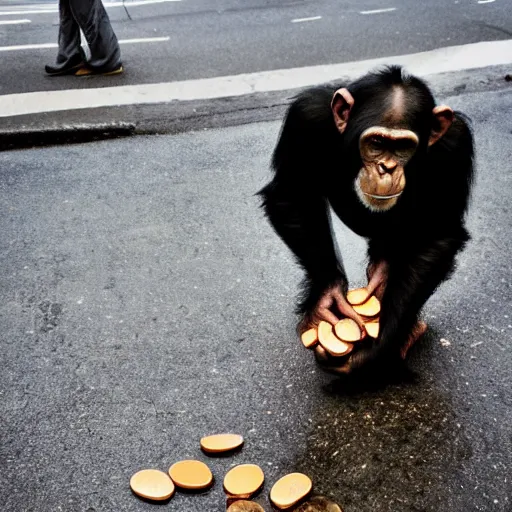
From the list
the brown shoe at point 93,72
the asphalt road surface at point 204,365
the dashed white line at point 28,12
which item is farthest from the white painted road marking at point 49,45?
the asphalt road surface at point 204,365

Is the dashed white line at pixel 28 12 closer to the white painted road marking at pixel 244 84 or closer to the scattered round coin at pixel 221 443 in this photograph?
the white painted road marking at pixel 244 84

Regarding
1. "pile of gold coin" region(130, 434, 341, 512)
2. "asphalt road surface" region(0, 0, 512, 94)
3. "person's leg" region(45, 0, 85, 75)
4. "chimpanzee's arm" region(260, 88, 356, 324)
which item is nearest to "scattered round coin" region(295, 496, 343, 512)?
"pile of gold coin" region(130, 434, 341, 512)

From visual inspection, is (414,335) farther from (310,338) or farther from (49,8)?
(49,8)

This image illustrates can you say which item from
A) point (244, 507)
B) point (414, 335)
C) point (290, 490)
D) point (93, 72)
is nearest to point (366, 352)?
point (414, 335)

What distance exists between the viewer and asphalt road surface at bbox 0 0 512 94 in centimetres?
635

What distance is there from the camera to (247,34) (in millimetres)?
7488

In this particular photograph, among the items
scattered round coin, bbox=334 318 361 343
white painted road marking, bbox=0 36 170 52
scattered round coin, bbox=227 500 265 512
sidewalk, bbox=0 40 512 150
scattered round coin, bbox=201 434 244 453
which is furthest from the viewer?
white painted road marking, bbox=0 36 170 52

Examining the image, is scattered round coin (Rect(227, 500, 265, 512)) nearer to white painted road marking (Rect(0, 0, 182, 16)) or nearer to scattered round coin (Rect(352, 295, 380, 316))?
scattered round coin (Rect(352, 295, 380, 316))

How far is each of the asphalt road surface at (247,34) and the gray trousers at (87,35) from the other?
0.18 m

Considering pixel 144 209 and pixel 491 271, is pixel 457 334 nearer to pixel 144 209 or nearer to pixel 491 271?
pixel 491 271

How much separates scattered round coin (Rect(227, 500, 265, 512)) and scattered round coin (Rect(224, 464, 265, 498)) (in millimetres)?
38

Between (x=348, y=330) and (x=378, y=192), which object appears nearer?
(x=378, y=192)

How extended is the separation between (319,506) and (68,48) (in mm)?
5018

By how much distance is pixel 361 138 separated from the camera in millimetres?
2309
